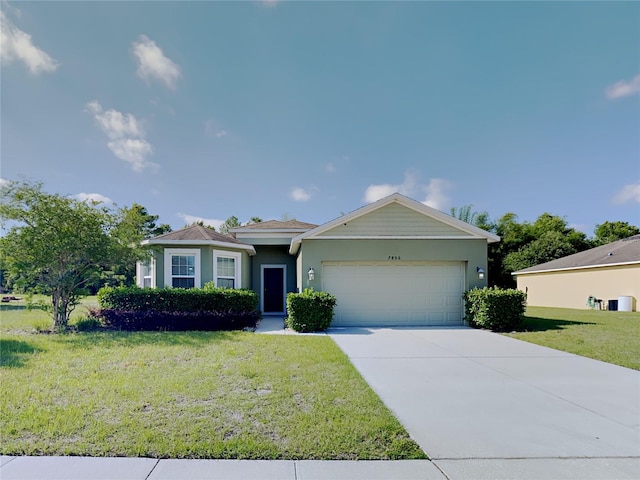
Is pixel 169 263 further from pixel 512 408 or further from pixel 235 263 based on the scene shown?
pixel 512 408

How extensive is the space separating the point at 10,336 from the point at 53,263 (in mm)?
2175

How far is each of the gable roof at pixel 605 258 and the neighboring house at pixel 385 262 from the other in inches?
464

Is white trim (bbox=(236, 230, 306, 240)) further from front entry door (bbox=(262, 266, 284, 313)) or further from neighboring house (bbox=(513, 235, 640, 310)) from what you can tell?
neighboring house (bbox=(513, 235, 640, 310))

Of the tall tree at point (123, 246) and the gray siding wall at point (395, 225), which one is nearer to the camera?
the tall tree at point (123, 246)

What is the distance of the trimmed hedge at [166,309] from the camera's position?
409 inches

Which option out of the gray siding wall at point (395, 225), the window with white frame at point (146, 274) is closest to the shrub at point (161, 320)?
the window with white frame at point (146, 274)

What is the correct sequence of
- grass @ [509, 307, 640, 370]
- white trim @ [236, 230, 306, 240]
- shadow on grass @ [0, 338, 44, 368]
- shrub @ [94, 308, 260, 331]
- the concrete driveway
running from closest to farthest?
the concrete driveway → shadow on grass @ [0, 338, 44, 368] → grass @ [509, 307, 640, 370] → shrub @ [94, 308, 260, 331] → white trim @ [236, 230, 306, 240]

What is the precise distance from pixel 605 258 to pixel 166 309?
78.3 ft

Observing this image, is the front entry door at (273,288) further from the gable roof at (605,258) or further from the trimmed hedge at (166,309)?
the gable roof at (605,258)

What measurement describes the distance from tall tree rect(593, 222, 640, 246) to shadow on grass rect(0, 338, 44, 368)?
45204 millimetres

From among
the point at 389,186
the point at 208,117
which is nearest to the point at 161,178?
the point at 208,117

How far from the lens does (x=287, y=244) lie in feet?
52.2

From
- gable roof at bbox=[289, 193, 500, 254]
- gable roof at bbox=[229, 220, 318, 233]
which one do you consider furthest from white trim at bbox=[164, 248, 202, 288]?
gable roof at bbox=[289, 193, 500, 254]

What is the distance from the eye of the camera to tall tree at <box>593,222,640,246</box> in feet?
113
